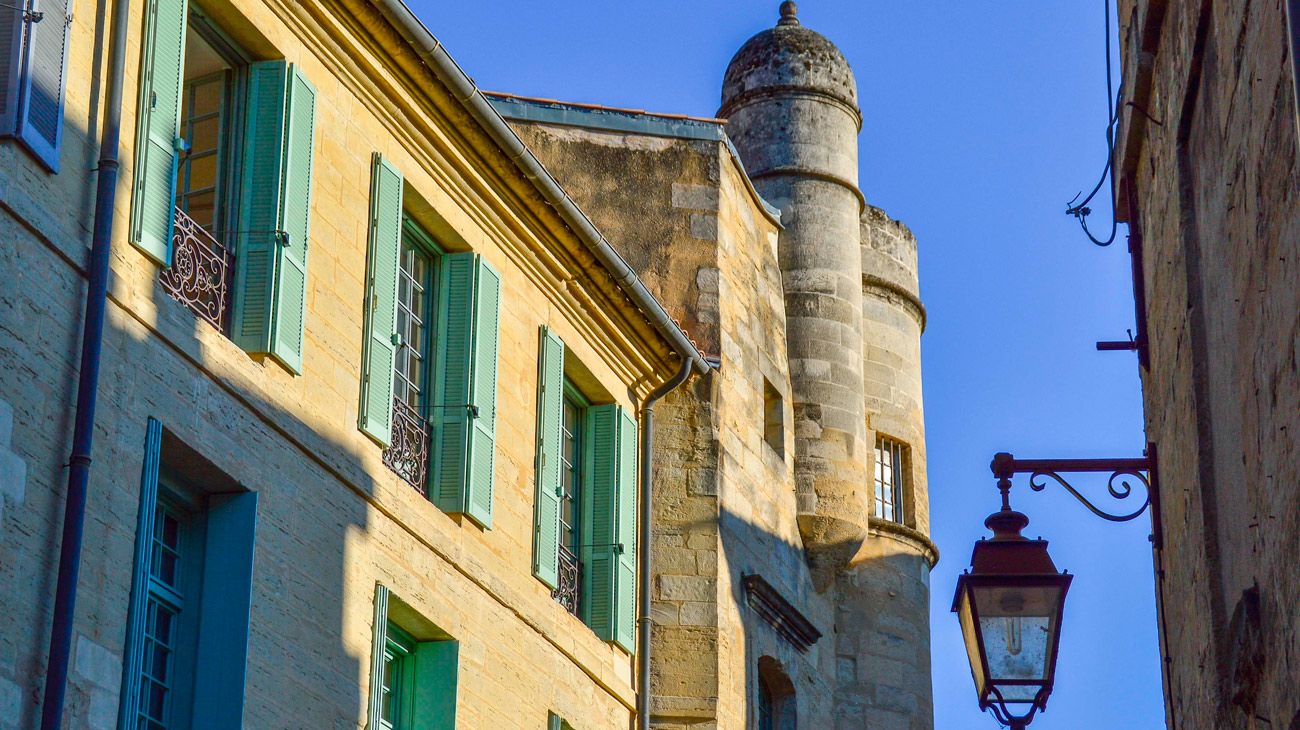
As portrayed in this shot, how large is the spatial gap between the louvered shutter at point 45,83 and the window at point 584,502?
18.9 feet

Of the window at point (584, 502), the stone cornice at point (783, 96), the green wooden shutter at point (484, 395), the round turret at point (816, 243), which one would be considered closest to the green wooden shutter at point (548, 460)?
the window at point (584, 502)

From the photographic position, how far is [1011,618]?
883 cm

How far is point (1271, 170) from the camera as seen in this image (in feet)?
24.0

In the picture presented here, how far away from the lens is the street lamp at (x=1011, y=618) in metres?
8.70

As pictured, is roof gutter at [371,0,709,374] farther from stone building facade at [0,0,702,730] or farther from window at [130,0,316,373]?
window at [130,0,316,373]

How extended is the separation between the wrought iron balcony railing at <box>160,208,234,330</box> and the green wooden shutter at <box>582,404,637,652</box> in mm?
5116

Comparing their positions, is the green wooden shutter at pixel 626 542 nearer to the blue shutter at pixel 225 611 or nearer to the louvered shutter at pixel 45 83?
the blue shutter at pixel 225 611

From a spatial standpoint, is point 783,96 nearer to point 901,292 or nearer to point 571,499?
point 901,292

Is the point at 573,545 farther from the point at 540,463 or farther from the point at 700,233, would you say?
the point at 700,233

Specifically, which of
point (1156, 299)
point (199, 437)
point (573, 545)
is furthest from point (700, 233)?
point (199, 437)

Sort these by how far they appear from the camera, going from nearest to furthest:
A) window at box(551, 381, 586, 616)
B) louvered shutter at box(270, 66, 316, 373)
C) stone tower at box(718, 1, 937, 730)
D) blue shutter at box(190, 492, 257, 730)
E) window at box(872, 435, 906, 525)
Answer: blue shutter at box(190, 492, 257, 730), louvered shutter at box(270, 66, 316, 373), window at box(551, 381, 586, 616), stone tower at box(718, 1, 937, 730), window at box(872, 435, 906, 525)

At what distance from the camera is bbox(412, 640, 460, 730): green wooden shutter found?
13.2 m

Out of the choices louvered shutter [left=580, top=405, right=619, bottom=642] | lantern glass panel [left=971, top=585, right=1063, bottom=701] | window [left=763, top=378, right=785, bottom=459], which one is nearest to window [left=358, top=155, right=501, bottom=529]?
louvered shutter [left=580, top=405, right=619, bottom=642]

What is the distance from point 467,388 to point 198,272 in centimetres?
297
